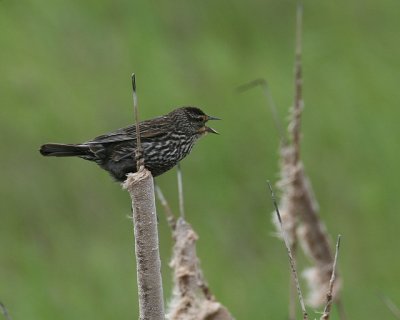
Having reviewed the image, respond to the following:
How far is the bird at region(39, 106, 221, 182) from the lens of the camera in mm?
4020

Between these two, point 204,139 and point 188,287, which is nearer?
point 188,287

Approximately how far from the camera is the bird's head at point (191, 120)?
14.2 feet

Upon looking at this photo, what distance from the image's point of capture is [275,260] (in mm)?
9445

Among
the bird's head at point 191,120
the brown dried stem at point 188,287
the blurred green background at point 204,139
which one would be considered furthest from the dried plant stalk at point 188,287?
the blurred green background at point 204,139

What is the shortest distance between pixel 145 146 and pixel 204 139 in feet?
18.7

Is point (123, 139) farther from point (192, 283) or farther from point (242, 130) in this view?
point (242, 130)

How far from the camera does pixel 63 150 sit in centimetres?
397

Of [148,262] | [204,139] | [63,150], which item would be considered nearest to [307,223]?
[63,150]

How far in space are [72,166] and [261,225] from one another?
6.05 ft

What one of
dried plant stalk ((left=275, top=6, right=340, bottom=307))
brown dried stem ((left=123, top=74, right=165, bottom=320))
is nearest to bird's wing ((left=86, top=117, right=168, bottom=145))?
dried plant stalk ((left=275, top=6, right=340, bottom=307))

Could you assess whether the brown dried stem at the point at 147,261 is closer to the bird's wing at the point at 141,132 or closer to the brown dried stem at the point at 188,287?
the brown dried stem at the point at 188,287

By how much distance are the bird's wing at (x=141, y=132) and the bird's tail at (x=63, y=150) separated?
0.04 meters

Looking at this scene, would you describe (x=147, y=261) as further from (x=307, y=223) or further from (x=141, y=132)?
(x=141, y=132)

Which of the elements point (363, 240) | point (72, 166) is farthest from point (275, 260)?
point (72, 166)
